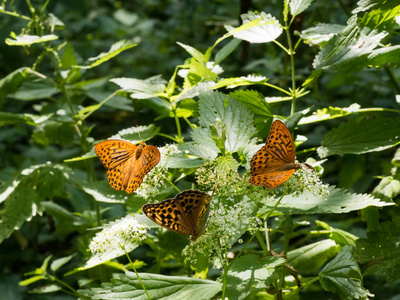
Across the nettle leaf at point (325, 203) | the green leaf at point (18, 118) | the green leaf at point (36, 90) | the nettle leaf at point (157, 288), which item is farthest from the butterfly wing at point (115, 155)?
the green leaf at point (36, 90)

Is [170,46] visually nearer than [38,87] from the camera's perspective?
No

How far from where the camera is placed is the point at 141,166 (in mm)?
881

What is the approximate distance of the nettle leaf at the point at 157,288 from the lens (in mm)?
818

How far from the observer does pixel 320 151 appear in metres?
1.04

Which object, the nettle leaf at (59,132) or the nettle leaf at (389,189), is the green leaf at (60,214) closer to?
the nettle leaf at (59,132)

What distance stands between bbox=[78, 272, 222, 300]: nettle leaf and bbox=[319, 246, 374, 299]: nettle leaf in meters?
0.23

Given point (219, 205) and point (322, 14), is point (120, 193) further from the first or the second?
point (322, 14)

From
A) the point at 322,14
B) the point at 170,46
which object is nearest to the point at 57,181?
the point at 322,14

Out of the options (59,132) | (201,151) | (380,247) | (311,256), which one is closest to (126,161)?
(201,151)

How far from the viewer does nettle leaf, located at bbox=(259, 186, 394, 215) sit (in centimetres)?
82

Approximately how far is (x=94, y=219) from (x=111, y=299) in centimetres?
70

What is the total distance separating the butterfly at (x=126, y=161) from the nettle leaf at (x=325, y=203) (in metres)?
0.25

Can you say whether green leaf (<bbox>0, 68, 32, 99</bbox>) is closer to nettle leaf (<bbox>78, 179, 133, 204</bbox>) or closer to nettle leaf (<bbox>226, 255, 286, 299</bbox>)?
nettle leaf (<bbox>78, 179, 133, 204</bbox>)

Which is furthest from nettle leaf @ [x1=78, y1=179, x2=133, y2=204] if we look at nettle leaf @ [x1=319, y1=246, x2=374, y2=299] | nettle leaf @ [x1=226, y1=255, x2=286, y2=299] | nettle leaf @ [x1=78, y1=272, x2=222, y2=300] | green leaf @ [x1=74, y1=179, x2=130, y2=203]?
nettle leaf @ [x1=319, y1=246, x2=374, y2=299]
